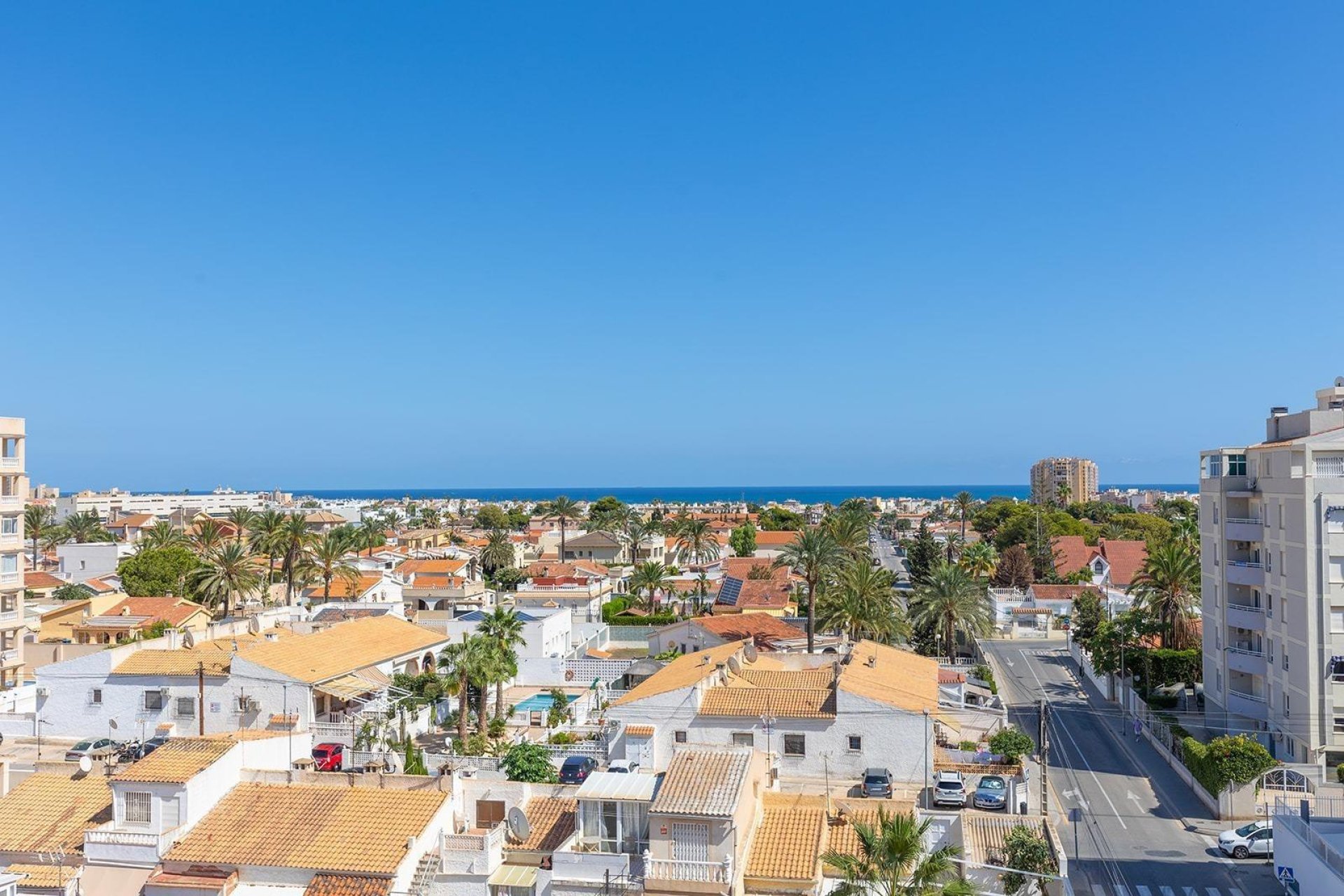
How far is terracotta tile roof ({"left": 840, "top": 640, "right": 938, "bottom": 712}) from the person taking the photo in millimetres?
39844

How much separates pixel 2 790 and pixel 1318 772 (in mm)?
48442

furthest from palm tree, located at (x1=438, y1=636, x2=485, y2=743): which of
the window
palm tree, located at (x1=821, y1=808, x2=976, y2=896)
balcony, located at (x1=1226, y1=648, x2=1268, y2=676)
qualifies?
balcony, located at (x1=1226, y1=648, x2=1268, y2=676)

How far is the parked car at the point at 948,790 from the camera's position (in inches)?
1454

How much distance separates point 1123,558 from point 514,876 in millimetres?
97646

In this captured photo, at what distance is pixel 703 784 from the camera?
2655cm

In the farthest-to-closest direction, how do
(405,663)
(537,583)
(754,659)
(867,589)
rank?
(537,583) < (867,589) < (405,663) < (754,659)

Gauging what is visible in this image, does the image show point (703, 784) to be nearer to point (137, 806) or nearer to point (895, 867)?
point (895, 867)

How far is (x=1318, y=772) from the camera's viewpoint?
42.1 meters

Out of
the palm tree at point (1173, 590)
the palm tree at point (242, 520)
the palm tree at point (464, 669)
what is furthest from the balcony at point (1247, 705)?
Answer: the palm tree at point (242, 520)

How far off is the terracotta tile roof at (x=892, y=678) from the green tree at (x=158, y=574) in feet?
194

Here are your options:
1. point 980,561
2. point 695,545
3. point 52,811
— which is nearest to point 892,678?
point 52,811

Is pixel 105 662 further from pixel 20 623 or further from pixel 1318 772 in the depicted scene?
pixel 1318 772

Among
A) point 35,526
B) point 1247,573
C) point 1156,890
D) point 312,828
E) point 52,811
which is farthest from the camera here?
point 35,526

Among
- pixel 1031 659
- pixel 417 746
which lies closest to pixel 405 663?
pixel 417 746
